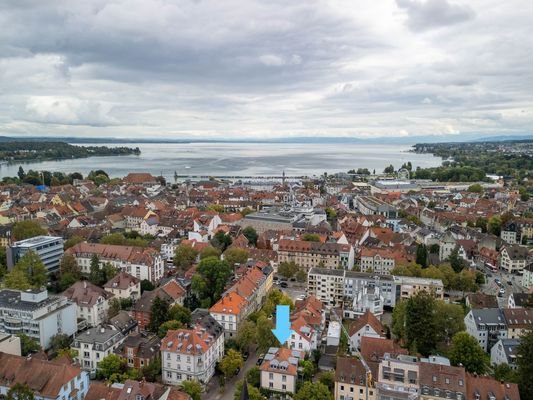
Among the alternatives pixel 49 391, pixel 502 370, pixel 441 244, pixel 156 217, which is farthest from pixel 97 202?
pixel 502 370

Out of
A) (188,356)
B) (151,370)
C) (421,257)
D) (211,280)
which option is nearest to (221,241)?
(211,280)

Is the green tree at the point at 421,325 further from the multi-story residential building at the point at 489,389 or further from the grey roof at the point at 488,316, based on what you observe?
the multi-story residential building at the point at 489,389

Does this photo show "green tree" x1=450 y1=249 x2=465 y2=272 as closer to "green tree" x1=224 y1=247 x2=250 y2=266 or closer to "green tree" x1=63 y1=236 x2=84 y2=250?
"green tree" x1=224 y1=247 x2=250 y2=266

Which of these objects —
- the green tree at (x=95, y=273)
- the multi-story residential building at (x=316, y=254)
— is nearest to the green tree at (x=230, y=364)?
the green tree at (x=95, y=273)

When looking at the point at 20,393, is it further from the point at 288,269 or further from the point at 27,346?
the point at 288,269

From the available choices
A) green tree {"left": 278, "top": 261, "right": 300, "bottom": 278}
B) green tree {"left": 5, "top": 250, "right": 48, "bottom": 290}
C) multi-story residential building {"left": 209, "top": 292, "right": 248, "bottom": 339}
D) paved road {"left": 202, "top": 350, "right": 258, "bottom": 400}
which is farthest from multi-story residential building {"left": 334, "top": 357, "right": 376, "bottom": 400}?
green tree {"left": 5, "top": 250, "right": 48, "bottom": 290}

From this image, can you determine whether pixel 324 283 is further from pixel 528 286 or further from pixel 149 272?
pixel 528 286
